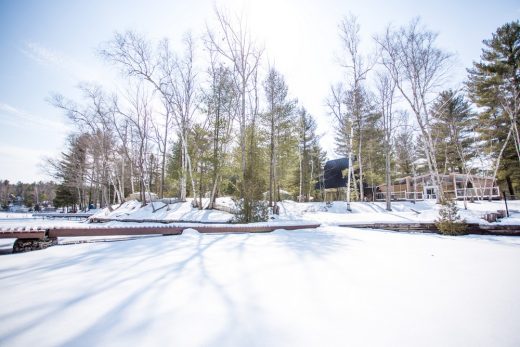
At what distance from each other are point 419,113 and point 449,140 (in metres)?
12.7

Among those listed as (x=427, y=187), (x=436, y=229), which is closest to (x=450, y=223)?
(x=436, y=229)

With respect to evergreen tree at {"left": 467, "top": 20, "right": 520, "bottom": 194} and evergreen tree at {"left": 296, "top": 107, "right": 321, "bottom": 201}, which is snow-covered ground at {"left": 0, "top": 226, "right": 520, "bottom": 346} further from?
evergreen tree at {"left": 296, "top": 107, "right": 321, "bottom": 201}

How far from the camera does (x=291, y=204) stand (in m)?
19.9

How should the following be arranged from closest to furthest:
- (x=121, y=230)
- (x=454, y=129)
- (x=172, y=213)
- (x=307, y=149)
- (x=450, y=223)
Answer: (x=121, y=230) < (x=450, y=223) < (x=172, y=213) < (x=454, y=129) < (x=307, y=149)

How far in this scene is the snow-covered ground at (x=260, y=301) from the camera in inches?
65.5

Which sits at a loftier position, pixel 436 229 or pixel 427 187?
pixel 427 187

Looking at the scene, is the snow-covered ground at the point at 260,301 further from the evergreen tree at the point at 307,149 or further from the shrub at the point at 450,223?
the evergreen tree at the point at 307,149

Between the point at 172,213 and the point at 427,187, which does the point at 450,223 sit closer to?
the point at 172,213

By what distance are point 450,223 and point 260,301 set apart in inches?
339

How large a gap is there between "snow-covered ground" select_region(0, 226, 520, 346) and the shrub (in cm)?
444

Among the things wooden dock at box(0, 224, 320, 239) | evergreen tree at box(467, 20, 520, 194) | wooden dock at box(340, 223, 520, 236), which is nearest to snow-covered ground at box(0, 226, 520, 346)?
wooden dock at box(0, 224, 320, 239)

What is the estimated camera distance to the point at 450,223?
786 centimetres

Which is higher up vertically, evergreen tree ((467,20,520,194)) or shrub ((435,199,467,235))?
evergreen tree ((467,20,520,194))

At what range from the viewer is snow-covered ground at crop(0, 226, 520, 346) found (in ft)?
5.46
